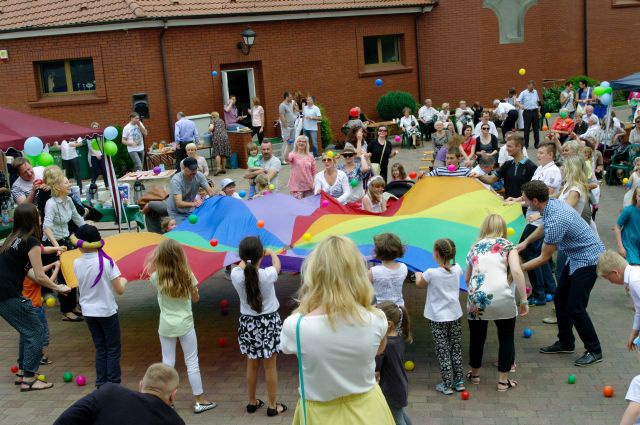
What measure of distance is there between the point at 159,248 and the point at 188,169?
344cm

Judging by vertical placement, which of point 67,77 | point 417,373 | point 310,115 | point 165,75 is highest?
point 67,77

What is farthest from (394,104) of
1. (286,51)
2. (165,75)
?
(165,75)

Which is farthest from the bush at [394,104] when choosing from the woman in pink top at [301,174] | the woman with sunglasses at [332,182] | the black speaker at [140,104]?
the woman with sunglasses at [332,182]

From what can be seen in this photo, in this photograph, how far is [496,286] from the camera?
6477 millimetres

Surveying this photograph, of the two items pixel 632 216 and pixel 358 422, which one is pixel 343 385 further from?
pixel 632 216

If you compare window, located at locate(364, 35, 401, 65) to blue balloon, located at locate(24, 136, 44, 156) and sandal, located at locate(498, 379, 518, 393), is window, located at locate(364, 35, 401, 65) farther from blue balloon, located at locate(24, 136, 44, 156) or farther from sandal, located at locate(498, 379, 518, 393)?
sandal, located at locate(498, 379, 518, 393)

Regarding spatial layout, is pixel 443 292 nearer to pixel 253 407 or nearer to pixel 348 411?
pixel 253 407

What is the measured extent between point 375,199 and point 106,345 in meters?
3.90

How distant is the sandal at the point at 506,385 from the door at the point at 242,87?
53.3ft

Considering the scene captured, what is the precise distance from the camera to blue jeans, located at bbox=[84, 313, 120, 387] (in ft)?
22.3

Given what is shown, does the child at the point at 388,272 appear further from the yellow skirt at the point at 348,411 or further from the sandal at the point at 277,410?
→ the yellow skirt at the point at 348,411

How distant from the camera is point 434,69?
25141 mm

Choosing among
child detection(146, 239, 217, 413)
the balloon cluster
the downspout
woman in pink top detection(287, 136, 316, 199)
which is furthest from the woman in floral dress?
the downspout

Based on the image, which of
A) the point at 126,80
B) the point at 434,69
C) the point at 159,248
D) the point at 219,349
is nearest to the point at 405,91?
the point at 434,69
